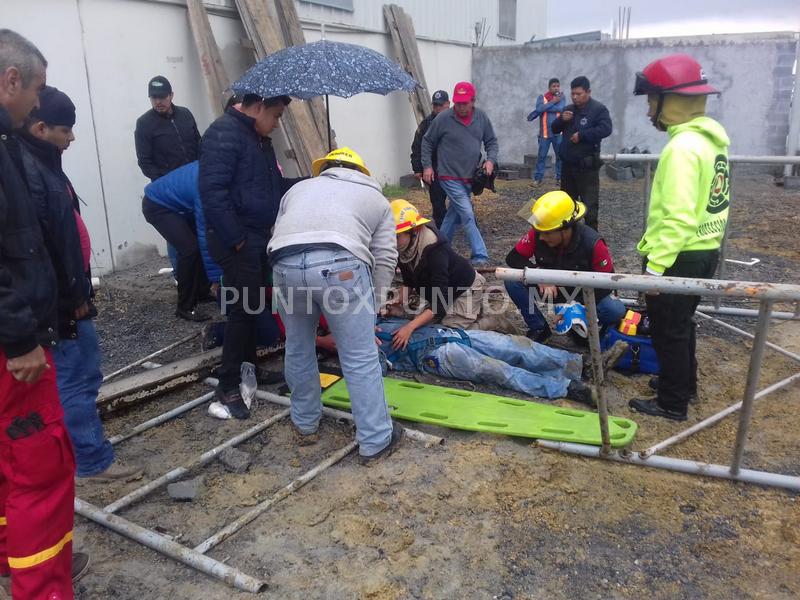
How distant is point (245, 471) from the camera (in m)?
3.32

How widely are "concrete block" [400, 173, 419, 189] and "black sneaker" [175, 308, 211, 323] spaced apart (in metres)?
7.66

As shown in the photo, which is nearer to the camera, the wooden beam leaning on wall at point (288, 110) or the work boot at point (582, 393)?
the work boot at point (582, 393)

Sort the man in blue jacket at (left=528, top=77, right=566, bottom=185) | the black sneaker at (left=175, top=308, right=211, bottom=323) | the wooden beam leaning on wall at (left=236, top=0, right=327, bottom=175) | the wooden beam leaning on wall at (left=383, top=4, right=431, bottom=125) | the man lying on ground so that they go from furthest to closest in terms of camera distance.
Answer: the man in blue jacket at (left=528, top=77, right=566, bottom=185) → the wooden beam leaning on wall at (left=383, top=4, right=431, bottom=125) → the wooden beam leaning on wall at (left=236, top=0, right=327, bottom=175) → the black sneaker at (left=175, top=308, right=211, bottom=323) → the man lying on ground

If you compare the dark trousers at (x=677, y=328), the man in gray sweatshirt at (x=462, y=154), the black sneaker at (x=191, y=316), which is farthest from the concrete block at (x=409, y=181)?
the dark trousers at (x=677, y=328)

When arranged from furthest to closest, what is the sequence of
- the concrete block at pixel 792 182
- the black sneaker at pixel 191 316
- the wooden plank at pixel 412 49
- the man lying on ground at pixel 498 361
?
the wooden plank at pixel 412 49, the concrete block at pixel 792 182, the black sneaker at pixel 191 316, the man lying on ground at pixel 498 361

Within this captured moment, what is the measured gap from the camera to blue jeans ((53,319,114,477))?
2941 millimetres

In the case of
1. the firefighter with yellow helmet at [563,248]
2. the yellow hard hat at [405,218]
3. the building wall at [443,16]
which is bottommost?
→ the firefighter with yellow helmet at [563,248]

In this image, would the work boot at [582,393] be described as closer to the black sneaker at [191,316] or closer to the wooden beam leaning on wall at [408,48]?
the black sneaker at [191,316]

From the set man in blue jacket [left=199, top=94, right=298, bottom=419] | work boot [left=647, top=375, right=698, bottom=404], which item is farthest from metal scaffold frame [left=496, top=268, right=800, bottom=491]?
man in blue jacket [left=199, top=94, right=298, bottom=419]

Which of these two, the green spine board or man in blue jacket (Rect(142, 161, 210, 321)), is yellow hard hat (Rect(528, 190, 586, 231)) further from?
man in blue jacket (Rect(142, 161, 210, 321))

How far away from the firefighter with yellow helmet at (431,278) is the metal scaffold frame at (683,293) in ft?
3.82

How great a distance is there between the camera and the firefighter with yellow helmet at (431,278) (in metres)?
3.99

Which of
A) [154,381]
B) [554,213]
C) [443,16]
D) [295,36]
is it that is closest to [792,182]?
[443,16]

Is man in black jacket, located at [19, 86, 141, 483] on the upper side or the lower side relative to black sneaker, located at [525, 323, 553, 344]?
upper
